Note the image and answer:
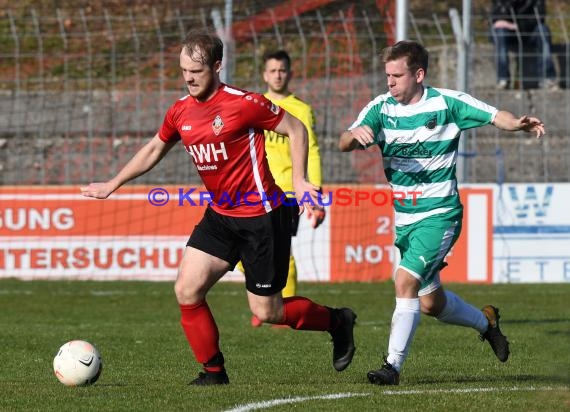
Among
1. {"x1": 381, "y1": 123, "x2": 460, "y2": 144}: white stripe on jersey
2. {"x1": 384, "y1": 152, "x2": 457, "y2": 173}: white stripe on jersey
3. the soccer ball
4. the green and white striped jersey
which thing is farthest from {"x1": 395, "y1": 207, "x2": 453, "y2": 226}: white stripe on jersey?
the soccer ball

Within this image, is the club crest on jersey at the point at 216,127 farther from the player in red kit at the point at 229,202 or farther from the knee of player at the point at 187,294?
the knee of player at the point at 187,294

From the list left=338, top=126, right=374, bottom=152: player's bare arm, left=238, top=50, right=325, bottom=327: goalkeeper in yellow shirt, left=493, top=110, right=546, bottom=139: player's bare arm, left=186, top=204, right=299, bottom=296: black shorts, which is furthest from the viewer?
left=238, top=50, right=325, bottom=327: goalkeeper in yellow shirt

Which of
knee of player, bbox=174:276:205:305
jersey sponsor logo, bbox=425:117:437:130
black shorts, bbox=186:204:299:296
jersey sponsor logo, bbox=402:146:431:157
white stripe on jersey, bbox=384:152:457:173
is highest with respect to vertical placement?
jersey sponsor logo, bbox=425:117:437:130

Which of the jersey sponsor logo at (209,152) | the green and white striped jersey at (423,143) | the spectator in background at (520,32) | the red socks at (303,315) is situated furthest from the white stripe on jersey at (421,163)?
the spectator in background at (520,32)

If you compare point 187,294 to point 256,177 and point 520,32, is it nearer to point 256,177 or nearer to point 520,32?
point 256,177

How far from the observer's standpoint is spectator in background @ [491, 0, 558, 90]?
708 inches

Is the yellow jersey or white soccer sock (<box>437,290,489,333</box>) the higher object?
the yellow jersey

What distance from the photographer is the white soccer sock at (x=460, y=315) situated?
25.7ft

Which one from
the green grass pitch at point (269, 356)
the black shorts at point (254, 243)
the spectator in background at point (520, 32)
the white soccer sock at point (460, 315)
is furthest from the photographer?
the spectator in background at point (520, 32)

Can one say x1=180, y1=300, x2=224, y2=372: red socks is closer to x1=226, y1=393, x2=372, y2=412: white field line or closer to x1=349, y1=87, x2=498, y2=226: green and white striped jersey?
x1=226, y1=393, x2=372, y2=412: white field line

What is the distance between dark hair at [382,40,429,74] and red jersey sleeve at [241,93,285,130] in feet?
2.60

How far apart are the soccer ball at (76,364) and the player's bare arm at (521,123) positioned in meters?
2.70

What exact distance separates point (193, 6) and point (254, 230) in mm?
14528

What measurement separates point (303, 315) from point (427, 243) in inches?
33.2
